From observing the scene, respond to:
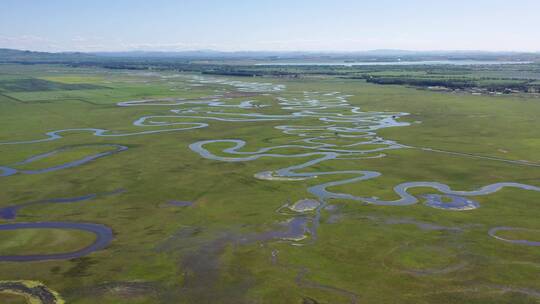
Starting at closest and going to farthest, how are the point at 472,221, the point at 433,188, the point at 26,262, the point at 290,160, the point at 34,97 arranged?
1. the point at 26,262
2. the point at 472,221
3. the point at 433,188
4. the point at 290,160
5. the point at 34,97

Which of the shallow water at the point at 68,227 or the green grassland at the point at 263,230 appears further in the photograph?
the shallow water at the point at 68,227

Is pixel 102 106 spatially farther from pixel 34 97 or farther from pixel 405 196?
pixel 405 196

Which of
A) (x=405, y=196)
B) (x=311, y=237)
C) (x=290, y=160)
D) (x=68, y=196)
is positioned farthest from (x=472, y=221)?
(x=68, y=196)

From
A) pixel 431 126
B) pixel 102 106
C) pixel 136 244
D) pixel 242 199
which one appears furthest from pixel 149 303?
pixel 102 106

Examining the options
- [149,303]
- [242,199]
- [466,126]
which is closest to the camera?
[149,303]

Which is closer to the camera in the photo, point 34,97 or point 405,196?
point 405,196

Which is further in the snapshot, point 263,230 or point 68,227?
point 68,227

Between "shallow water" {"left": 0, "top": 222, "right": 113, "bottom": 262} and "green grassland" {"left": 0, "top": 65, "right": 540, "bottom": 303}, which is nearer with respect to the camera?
"green grassland" {"left": 0, "top": 65, "right": 540, "bottom": 303}
